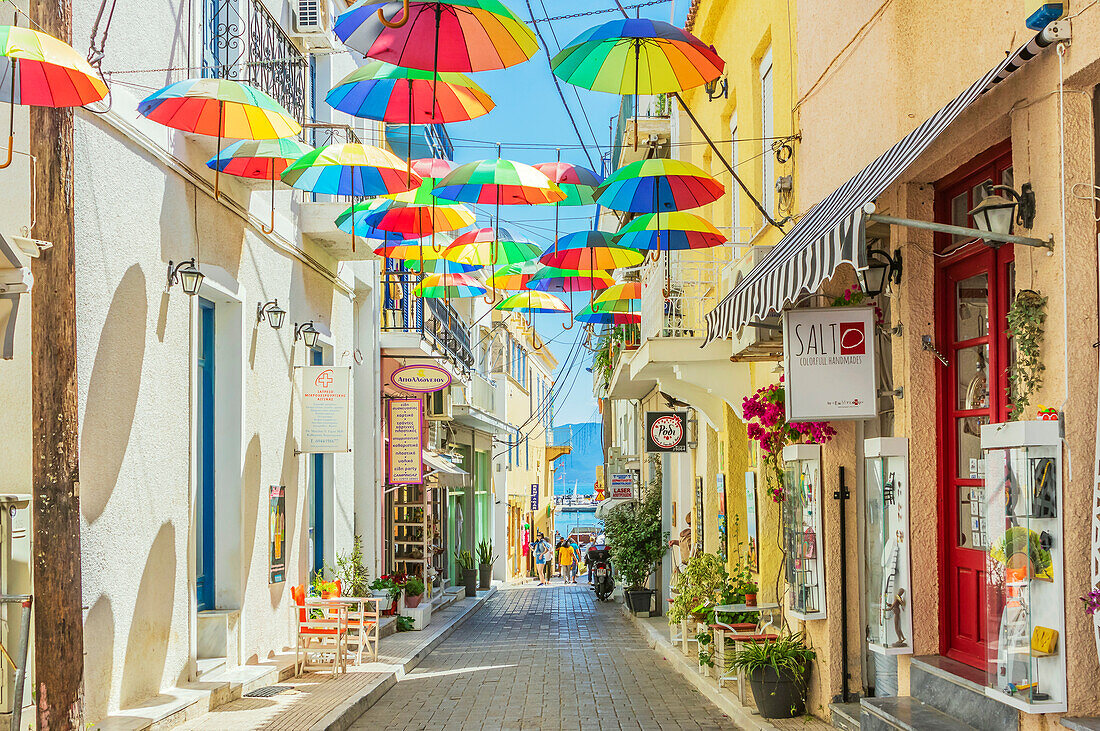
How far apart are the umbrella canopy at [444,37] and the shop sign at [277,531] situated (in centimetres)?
611

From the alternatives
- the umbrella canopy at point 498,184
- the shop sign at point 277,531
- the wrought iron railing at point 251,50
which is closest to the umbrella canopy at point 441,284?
the wrought iron railing at point 251,50

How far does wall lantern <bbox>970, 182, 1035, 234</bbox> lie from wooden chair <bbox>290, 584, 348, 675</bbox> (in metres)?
8.67

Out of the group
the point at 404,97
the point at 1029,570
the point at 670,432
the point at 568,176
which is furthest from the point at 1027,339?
the point at 670,432

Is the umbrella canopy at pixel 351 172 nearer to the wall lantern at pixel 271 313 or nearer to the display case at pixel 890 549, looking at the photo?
the wall lantern at pixel 271 313

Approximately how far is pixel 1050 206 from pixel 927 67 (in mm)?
2095

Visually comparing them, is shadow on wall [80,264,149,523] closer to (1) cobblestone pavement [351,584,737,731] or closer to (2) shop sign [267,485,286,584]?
(1) cobblestone pavement [351,584,737,731]

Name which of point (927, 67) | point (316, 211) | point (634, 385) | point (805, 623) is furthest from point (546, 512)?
point (927, 67)

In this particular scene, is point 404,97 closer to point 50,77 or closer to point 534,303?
point 50,77

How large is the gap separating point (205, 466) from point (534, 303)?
7.75 m

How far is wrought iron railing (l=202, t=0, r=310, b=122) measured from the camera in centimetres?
1098

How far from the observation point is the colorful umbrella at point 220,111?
27.2 ft

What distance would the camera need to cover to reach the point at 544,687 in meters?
12.4

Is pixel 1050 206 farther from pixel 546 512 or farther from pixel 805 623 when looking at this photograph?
pixel 546 512

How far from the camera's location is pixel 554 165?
1112 centimetres
